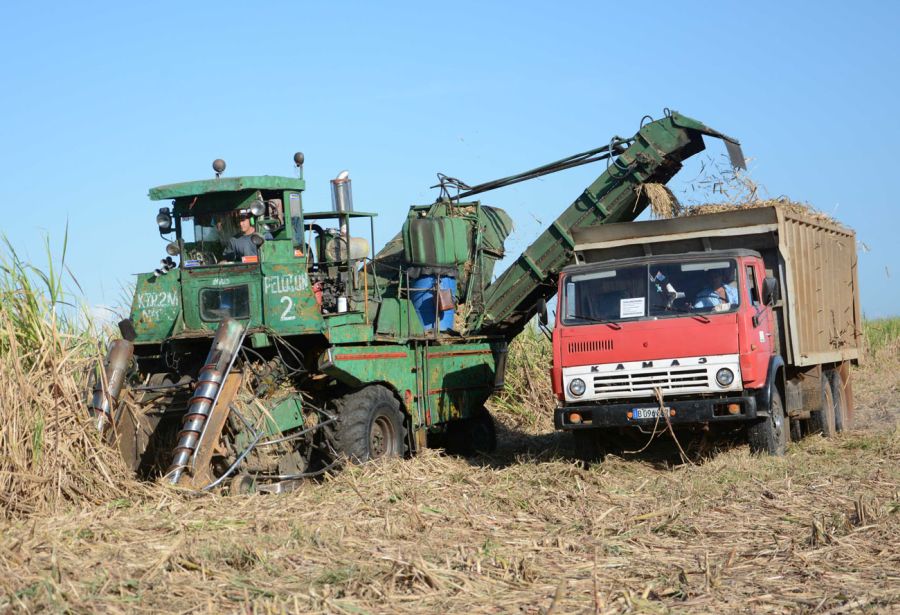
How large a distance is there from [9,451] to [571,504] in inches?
174

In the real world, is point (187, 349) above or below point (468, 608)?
above

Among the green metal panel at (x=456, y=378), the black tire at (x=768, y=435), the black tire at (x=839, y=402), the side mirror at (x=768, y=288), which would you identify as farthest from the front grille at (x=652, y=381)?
the black tire at (x=839, y=402)

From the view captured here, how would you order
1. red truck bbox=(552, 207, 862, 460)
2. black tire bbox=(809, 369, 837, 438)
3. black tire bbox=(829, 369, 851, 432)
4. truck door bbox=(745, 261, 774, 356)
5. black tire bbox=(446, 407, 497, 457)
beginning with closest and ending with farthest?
1. red truck bbox=(552, 207, 862, 460)
2. truck door bbox=(745, 261, 774, 356)
3. black tire bbox=(809, 369, 837, 438)
4. black tire bbox=(446, 407, 497, 457)
5. black tire bbox=(829, 369, 851, 432)

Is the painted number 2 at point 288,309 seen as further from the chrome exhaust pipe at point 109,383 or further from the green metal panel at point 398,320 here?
the chrome exhaust pipe at point 109,383

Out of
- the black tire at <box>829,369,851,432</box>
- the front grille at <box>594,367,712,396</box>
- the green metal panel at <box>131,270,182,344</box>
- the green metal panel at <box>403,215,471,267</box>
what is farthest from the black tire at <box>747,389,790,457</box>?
the green metal panel at <box>131,270,182,344</box>

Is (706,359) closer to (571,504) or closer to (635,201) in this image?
(571,504)

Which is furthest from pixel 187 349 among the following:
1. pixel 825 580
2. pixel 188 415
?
pixel 825 580

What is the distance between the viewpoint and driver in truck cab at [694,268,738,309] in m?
11.1

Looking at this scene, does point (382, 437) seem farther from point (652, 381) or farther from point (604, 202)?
point (604, 202)

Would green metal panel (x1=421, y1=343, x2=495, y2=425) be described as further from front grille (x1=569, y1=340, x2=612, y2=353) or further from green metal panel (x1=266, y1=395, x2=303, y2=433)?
green metal panel (x1=266, y1=395, x2=303, y2=433)

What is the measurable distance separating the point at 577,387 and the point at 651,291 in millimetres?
1258

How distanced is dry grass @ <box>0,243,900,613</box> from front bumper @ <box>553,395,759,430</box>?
1.57ft

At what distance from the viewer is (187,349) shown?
11.4 metres

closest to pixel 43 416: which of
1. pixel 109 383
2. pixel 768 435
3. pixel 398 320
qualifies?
pixel 109 383
